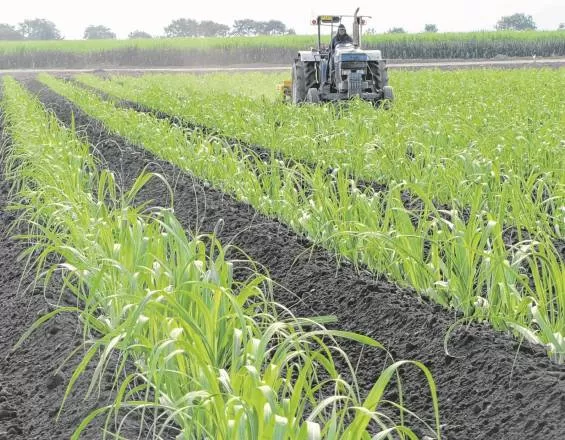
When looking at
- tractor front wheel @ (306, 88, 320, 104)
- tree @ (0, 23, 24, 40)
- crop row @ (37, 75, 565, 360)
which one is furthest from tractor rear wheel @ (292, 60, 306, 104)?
tree @ (0, 23, 24, 40)

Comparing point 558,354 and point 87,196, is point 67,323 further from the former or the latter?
point 558,354

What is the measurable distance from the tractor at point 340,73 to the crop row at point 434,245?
629cm

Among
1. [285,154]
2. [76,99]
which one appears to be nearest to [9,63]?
[76,99]

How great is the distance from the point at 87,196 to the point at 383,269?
1.86 m

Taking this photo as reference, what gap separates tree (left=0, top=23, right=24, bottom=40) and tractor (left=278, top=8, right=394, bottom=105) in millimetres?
78781

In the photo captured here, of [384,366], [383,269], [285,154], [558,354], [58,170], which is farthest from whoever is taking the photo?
[285,154]

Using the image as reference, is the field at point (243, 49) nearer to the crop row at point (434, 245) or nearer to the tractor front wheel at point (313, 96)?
the tractor front wheel at point (313, 96)

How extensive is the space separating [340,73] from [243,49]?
40885mm

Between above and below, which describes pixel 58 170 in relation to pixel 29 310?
above

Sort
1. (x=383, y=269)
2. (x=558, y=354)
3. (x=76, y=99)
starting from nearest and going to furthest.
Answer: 1. (x=558, y=354)
2. (x=383, y=269)
3. (x=76, y=99)

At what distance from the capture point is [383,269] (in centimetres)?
512

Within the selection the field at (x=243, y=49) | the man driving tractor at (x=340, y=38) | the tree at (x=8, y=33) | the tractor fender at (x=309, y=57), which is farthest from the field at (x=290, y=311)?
the tree at (x=8, y=33)

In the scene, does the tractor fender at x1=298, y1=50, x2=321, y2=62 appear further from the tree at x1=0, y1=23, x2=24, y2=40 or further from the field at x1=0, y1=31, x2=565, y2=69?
the tree at x1=0, y1=23, x2=24, y2=40

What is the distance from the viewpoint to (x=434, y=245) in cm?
452
